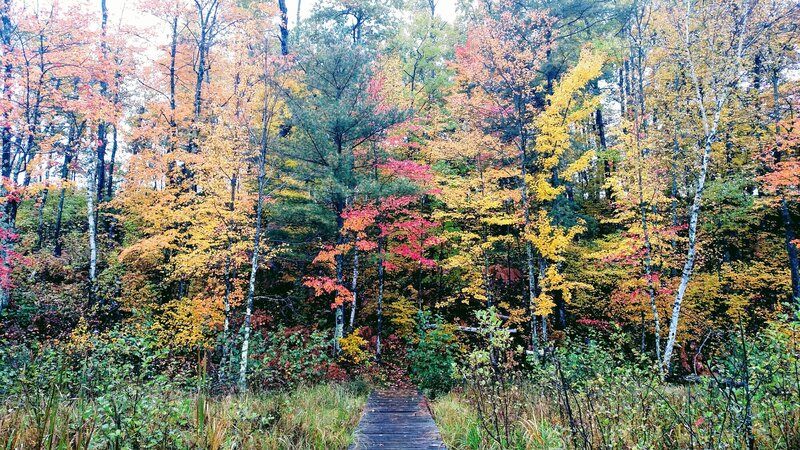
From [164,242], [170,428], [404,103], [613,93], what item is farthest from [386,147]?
[613,93]

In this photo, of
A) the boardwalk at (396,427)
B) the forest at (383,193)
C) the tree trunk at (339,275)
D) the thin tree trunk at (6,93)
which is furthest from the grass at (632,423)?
the thin tree trunk at (6,93)

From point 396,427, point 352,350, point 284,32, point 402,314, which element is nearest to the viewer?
point 396,427

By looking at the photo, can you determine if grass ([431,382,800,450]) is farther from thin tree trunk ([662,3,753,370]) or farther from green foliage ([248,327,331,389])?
thin tree trunk ([662,3,753,370])

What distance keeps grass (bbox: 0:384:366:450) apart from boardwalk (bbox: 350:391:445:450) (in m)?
0.24

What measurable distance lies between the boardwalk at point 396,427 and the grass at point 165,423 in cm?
24

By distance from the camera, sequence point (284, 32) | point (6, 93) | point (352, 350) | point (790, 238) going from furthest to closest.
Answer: point (284, 32), point (790, 238), point (352, 350), point (6, 93)

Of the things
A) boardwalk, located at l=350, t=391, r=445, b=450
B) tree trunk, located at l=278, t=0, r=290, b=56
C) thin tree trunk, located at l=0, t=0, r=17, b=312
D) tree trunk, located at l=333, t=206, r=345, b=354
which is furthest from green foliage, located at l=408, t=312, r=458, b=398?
tree trunk, located at l=278, t=0, r=290, b=56

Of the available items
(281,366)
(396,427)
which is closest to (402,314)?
(281,366)

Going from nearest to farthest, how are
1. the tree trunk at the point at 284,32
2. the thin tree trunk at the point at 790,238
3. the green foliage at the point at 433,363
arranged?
the green foliage at the point at 433,363 → the thin tree trunk at the point at 790,238 → the tree trunk at the point at 284,32

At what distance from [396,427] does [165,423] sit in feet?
11.8

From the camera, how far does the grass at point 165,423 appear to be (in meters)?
2.86

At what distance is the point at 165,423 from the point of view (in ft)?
10.6

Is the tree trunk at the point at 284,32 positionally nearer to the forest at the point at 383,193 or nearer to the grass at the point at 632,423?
the forest at the point at 383,193

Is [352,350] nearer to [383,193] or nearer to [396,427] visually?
[383,193]
